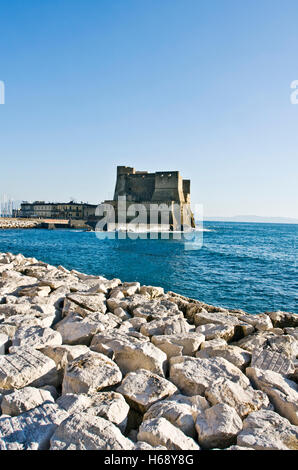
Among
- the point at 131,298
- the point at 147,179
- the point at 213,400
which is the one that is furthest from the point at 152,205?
the point at 213,400

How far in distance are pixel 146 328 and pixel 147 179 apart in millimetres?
42715

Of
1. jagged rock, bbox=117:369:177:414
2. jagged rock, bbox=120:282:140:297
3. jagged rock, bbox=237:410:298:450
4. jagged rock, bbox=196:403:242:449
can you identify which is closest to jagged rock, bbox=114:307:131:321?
jagged rock, bbox=120:282:140:297

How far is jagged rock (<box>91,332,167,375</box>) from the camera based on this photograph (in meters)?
2.61

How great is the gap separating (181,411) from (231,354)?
105 centimetres

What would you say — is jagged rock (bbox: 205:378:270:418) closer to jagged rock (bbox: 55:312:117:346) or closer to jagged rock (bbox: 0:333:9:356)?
jagged rock (bbox: 55:312:117:346)

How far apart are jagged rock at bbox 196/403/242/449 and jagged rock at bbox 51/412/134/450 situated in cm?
46

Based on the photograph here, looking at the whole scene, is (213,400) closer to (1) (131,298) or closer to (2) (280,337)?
(2) (280,337)

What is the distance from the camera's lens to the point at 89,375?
229 centimetres

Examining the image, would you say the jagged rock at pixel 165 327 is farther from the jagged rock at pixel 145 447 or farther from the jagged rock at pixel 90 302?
the jagged rock at pixel 145 447

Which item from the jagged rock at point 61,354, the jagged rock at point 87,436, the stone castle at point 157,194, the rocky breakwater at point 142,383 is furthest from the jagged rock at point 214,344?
the stone castle at point 157,194

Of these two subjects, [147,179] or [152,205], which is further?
[147,179]

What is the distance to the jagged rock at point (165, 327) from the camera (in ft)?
11.2

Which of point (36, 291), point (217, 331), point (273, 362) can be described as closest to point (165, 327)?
point (217, 331)

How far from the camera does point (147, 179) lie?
148 ft
